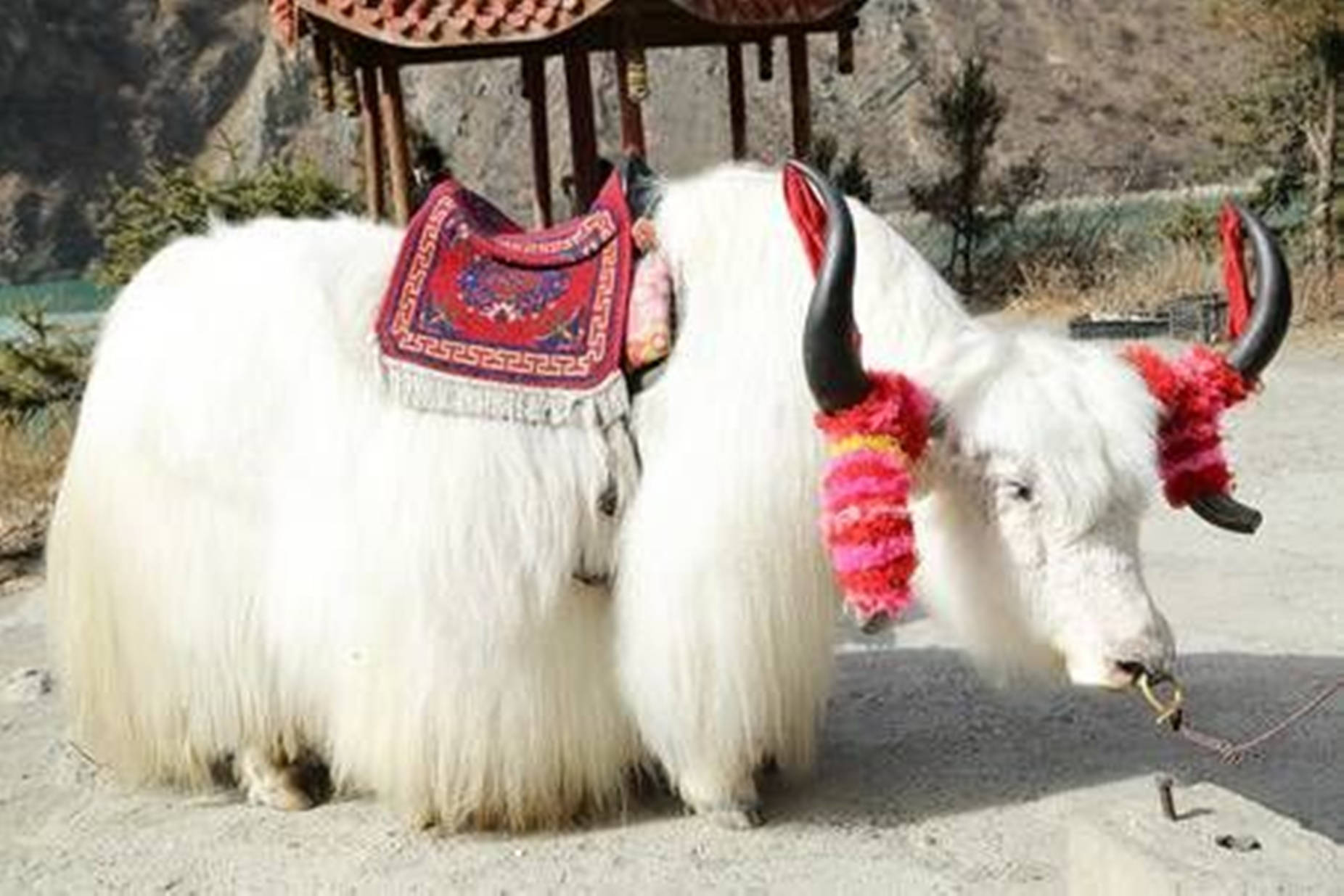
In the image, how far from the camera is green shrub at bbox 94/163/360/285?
11.7 metres

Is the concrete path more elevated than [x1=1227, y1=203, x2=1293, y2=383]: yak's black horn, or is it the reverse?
[x1=1227, y1=203, x2=1293, y2=383]: yak's black horn

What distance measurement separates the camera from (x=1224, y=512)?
130 inches

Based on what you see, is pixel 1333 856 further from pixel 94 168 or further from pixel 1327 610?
pixel 94 168

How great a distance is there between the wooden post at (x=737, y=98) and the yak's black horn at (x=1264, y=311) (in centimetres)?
632

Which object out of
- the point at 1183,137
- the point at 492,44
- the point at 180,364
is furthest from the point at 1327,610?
the point at 1183,137

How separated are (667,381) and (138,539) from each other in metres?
1.28

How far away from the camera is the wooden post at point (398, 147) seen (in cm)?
795

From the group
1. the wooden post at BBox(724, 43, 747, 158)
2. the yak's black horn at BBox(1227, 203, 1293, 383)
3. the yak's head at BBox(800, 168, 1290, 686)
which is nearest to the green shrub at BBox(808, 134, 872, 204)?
the wooden post at BBox(724, 43, 747, 158)

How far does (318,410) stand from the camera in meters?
3.54

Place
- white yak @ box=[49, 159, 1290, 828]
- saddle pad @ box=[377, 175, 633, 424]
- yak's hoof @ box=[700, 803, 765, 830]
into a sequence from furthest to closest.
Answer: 1. yak's hoof @ box=[700, 803, 765, 830]
2. saddle pad @ box=[377, 175, 633, 424]
3. white yak @ box=[49, 159, 1290, 828]

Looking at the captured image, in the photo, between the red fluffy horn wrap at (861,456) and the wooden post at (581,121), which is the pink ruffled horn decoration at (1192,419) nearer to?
the red fluffy horn wrap at (861,456)

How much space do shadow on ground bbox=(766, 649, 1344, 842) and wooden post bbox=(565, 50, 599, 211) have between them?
440 cm

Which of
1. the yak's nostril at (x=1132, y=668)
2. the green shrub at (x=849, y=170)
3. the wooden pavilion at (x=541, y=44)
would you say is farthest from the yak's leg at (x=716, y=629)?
the green shrub at (x=849, y=170)

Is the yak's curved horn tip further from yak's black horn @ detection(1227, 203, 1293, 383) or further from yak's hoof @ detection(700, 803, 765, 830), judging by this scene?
yak's hoof @ detection(700, 803, 765, 830)
